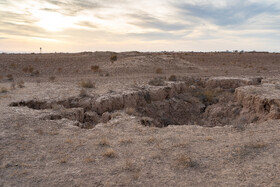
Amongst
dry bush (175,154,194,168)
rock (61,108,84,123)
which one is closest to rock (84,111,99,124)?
rock (61,108,84,123)

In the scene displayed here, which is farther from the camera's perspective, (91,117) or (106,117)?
(91,117)

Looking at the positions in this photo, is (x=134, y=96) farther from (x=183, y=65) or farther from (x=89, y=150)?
(x=183, y=65)

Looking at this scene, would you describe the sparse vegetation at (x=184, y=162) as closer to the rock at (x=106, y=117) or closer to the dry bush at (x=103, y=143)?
the dry bush at (x=103, y=143)

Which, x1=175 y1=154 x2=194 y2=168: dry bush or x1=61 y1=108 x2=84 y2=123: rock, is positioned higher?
x1=61 y1=108 x2=84 y2=123: rock

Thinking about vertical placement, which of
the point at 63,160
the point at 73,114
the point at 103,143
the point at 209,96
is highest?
the point at 209,96

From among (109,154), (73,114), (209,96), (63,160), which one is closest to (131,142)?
(109,154)

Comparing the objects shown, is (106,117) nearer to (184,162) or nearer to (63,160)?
(63,160)

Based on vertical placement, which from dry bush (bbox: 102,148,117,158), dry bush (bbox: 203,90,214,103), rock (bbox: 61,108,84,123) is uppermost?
dry bush (bbox: 203,90,214,103)

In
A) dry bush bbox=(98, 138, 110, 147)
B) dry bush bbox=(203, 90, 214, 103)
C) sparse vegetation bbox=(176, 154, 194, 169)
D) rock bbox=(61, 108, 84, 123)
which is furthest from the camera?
dry bush bbox=(203, 90, 214, 103)

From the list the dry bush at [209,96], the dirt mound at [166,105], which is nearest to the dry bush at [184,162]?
the dirt mound at [166,105]

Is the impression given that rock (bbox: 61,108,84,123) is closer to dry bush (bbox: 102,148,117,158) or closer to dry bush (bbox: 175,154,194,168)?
dry bush (bbox: 102,148,117,158)

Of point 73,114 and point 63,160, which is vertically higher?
point 73,114

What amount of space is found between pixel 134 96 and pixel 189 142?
520 centimetres

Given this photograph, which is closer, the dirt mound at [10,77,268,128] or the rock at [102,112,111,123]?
the rock at [102,112,111,123]
